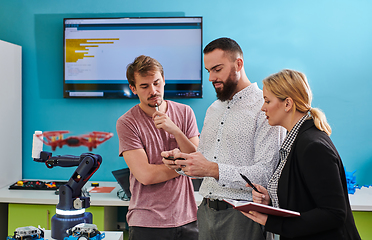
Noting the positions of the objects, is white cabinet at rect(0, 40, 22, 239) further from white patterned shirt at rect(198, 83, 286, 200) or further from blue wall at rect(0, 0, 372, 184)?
white patterned shirt at rect(198, 83, 286, 200)

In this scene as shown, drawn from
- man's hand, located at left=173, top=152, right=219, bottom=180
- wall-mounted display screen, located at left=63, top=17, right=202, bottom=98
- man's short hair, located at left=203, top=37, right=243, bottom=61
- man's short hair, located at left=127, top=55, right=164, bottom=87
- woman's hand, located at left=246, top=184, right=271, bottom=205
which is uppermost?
wall-mounted display screen, located at left=63, top=17, right=202, bottom=98

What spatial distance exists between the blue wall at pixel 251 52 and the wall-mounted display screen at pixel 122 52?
0.35 ft

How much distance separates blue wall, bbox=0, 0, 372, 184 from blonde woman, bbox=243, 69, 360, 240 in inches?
65.3

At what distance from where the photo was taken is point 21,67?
293cm

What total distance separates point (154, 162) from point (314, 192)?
82cm

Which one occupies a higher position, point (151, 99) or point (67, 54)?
point (67, 54)

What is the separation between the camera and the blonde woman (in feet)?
3.30

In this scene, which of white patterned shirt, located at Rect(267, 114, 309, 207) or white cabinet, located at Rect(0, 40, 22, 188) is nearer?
white patterned shirt, located at Rect(267, 114, 309, 207)

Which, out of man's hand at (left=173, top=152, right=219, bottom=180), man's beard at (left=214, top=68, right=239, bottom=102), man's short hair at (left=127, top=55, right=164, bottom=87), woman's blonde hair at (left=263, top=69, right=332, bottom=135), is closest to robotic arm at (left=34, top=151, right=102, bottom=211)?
man's hand at (left=173, top=152, right=219, bottom=180)

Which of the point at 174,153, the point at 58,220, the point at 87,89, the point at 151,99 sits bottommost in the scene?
the point at 58,220

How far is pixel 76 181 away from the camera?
128 centimetres

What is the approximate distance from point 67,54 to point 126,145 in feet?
5.49

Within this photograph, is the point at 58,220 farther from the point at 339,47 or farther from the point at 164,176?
the point at 339,47

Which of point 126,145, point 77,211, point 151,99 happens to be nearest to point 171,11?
point 151,99
